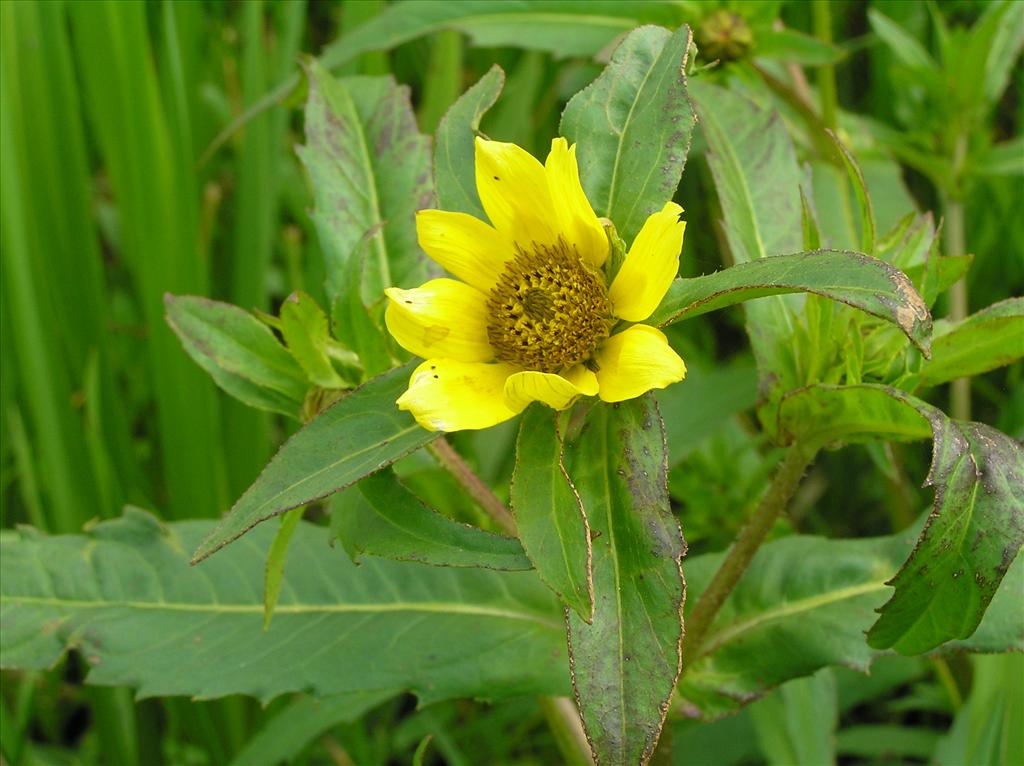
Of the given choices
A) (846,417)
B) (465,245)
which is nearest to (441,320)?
(465,245)

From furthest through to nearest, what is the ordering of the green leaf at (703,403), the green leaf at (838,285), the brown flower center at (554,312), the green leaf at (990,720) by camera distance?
the green leaf at (703,403) → the green leaf at (990,720) → the brown flower center at (554,312) → the green leaf at (838,285)

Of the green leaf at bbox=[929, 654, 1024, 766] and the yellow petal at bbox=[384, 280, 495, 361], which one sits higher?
the yellow petal at bbox=[384, 280, 495, 361]

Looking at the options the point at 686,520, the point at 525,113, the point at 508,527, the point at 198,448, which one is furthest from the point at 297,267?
the point at 508,527

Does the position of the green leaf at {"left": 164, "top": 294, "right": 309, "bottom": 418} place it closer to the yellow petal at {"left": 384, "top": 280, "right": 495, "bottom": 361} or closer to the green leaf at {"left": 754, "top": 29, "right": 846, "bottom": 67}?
the yellow petal at {"left": 384, "top": 280, "right": 495, "bottom": 361}

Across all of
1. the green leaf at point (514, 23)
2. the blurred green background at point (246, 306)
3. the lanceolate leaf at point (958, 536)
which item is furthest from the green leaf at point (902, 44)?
the lanceolate leaf at point (958, 536)

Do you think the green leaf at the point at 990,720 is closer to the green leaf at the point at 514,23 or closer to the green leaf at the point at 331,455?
the green leaf at the point at 331,455

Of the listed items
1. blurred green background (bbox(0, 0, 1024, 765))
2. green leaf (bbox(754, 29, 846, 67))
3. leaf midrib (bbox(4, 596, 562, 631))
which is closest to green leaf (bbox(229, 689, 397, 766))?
blurred green background (bbox(0, 0, 1024, 765))
